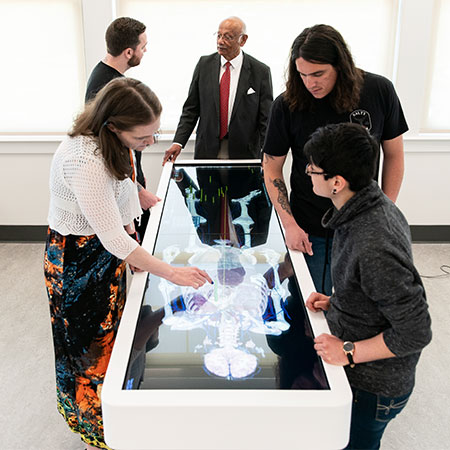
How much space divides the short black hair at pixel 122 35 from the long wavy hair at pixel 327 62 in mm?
1259

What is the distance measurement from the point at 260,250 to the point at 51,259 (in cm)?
72

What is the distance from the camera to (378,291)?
1.23 metres

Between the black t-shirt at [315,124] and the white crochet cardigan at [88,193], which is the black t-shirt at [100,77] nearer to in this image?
the black t-shirt at [315,124]

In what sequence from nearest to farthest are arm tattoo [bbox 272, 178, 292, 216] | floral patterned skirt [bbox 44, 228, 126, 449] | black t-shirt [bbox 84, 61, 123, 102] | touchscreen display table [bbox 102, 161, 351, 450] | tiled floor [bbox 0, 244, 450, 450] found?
1. touchscreen display table [bbox 102, 161, 351, 450]
2. floral patterned skirt [bbox 44, 228, 126, 449]
3. arm tattoo [bbox 272, 178, 292, 216]
4. tiled floor [bbox 0, 244, 450, 450]
5. black t-shirt [bbox 84, 61, 123, 102]

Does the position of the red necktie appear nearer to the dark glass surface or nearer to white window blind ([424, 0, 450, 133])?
the dark glass surface

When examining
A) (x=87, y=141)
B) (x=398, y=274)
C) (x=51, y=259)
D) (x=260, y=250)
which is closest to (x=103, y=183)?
(x=87, y=141)

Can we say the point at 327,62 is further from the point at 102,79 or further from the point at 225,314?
the point at 102,79

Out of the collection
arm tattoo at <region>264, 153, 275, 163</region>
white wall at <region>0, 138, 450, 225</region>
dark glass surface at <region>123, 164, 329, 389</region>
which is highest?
arm tattoo at <region>264, 153, 275, 163</region>

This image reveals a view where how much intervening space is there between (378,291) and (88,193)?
0.83m

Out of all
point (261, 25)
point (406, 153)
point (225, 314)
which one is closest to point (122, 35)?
point (261, 25)

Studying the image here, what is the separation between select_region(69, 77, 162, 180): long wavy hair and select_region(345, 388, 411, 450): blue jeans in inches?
35.8

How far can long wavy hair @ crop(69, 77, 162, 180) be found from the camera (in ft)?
5.19

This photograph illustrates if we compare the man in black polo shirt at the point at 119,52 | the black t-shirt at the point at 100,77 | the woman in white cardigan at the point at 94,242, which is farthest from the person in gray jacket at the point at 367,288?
the black t-shirt at the point at 100,77

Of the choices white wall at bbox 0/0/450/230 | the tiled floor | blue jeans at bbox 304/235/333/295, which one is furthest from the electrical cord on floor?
blue jeans at bbox 304/235/333/295
